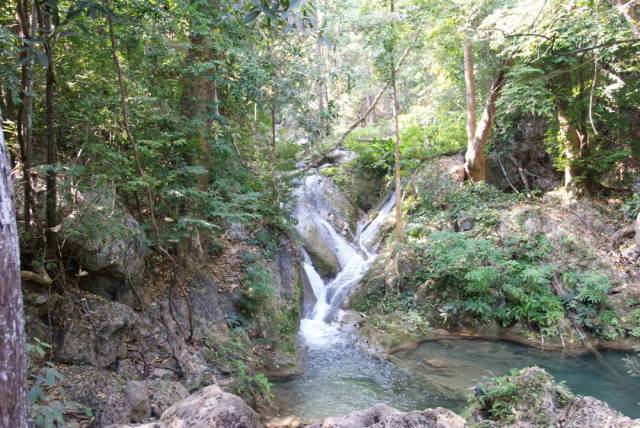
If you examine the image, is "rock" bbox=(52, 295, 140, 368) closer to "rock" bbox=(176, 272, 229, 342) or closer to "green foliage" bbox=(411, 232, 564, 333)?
"rock" bbox=(176, 272, 229, 342)

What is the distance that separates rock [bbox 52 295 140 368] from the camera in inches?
205

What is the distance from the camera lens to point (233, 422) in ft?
8.88

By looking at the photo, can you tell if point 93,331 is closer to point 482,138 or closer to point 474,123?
point 482,138

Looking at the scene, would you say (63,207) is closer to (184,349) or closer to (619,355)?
(184,349)

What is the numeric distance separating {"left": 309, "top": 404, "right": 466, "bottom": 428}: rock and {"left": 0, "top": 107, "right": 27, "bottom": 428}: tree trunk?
6.18ft

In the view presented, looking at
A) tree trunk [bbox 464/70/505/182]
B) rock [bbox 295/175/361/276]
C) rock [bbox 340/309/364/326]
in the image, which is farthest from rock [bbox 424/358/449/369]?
tree trunk [bbox 464/70/505/182]

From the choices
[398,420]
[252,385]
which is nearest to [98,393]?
[252,385]

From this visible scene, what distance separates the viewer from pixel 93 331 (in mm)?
5449

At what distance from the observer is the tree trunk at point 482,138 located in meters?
12.4

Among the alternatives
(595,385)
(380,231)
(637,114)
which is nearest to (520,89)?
(637,114)

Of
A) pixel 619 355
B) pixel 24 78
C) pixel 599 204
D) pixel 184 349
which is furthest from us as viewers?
pixel 599 204

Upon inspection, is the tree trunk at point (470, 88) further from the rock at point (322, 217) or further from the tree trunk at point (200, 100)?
the tree trunk at point (200, 100)

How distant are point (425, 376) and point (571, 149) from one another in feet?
26.8

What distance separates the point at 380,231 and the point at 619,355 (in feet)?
22.6
